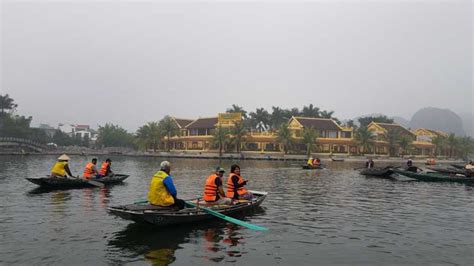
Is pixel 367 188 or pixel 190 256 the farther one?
pixel 367 188

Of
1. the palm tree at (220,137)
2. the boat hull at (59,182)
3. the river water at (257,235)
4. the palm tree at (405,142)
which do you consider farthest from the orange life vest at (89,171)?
the palm tree at (405,142)

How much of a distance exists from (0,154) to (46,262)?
235ft

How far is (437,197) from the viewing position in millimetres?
20797

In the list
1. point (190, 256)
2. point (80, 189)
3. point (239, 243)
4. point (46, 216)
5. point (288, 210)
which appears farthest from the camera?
point (80, 189)

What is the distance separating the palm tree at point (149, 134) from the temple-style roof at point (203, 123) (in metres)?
6.66

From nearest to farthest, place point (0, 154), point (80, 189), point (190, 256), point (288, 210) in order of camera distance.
Answer: point (190, 256)
point (288, 210)
point (80, 189)
point (0, 154)

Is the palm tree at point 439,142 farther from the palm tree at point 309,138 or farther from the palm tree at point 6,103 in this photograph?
the palm tree at point 6,103

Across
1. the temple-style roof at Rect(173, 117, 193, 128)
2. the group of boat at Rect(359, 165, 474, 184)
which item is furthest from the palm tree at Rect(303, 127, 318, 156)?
the group of boat at Rect(359, 165, 474, 184)

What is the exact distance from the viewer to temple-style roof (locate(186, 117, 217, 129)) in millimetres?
80062

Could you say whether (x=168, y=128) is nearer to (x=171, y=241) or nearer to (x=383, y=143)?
(x=383, y=143)

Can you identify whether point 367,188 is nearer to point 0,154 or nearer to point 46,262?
point 46,262

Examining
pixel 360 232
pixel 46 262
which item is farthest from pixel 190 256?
pixel 360 232

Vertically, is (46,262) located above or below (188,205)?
below

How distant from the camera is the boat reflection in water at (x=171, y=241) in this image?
31.0 ft
